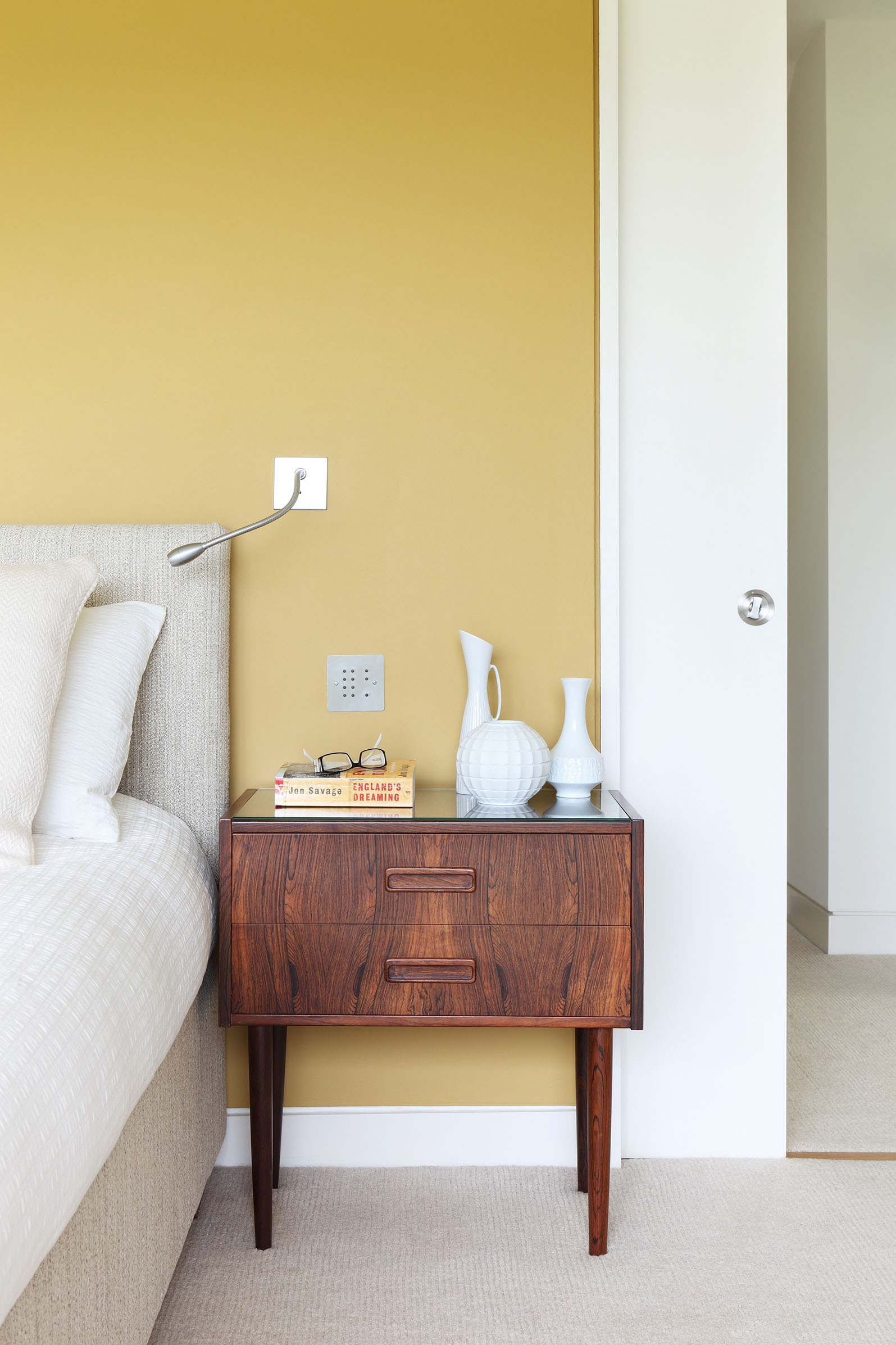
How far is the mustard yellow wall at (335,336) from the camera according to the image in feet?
5.88

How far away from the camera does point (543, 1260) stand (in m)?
1.52

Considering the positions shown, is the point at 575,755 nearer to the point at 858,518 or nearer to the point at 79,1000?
the point at 79,1000

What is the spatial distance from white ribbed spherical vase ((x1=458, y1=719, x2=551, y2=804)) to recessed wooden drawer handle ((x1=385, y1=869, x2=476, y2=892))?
0.16 m

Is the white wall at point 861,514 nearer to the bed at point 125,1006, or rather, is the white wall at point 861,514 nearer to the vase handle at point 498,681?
the vase handle at point 498,681

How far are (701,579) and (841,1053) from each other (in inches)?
52.7

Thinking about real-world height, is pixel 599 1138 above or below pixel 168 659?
below

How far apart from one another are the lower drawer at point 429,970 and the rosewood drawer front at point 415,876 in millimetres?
24

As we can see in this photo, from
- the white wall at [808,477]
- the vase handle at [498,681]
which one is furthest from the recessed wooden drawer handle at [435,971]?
the white wall at [808,477]

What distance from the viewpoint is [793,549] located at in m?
3.36

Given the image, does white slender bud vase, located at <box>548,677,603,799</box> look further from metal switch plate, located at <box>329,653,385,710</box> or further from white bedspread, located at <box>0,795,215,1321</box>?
white bedspread, located at <box>0,795,215,1321</box>

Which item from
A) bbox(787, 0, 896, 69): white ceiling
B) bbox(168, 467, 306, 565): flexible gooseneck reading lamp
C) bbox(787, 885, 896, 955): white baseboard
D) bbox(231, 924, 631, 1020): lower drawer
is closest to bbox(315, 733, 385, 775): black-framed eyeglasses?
bbox(231, 924, 631, 1020): lower drawer

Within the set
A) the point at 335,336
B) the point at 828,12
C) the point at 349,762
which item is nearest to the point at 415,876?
the point at 349,762

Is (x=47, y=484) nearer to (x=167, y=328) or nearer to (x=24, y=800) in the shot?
(x=167, y=328)

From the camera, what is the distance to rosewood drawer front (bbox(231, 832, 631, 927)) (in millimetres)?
1462
